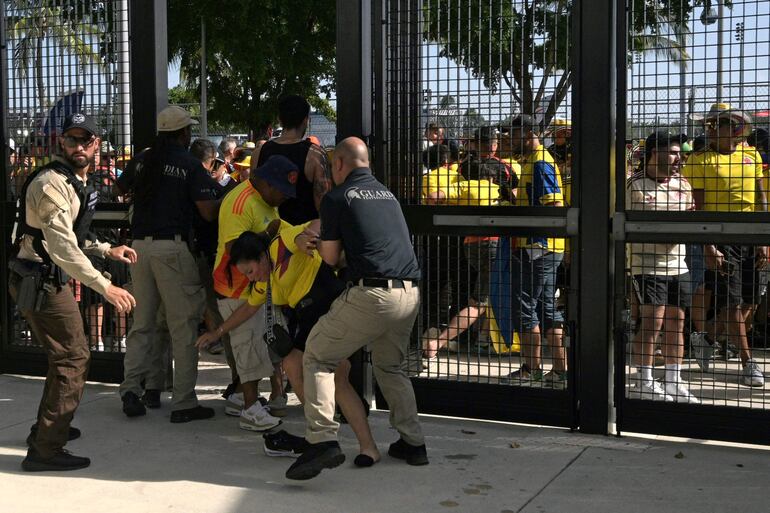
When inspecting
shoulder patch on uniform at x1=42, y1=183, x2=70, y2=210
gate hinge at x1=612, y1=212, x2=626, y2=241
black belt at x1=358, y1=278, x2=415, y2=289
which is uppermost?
shoulder patch on uniform at x1=42, y1=183, x2=70, y2=210

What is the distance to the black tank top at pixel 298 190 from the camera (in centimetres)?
660

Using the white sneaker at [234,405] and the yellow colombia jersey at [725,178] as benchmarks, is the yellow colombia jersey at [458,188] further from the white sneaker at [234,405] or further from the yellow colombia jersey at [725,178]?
the white sneaker at [234,405]

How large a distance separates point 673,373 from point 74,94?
5.00 metres

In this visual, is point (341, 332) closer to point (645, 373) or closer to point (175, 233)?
point (175, 233)

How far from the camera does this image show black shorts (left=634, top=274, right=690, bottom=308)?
251 inches

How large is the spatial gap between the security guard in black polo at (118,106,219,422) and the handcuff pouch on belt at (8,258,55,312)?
126 centimetres

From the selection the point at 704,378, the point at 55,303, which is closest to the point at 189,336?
the point at 55,303

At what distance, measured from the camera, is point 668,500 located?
17.1ft

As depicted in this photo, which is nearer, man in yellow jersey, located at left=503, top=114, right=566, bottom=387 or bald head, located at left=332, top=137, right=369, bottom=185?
bald head, located at left=332, top=137, right=369, bottom=185

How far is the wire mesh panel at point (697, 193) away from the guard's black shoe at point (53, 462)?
328cm

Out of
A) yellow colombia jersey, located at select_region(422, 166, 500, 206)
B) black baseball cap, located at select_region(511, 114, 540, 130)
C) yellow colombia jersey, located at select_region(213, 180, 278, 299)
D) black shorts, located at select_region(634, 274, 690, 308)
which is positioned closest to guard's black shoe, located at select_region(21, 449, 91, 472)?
yellow colombia jersey, located at select_region(213, 180, 278, 299)

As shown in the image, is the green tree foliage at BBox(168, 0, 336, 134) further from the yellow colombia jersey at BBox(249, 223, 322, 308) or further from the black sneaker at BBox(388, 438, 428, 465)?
the black sneaker at BBox(388, 438, 428, 465)

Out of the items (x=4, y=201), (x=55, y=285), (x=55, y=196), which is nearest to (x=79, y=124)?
(x=55, y=196)

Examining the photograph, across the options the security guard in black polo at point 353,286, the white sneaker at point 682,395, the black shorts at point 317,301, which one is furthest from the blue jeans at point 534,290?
the black shorts at point 317,301
